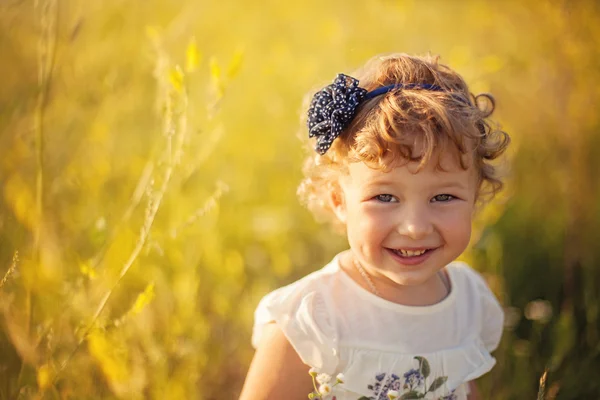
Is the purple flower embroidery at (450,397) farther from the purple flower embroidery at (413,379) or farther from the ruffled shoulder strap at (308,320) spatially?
the ruffled shoulder strap at (308,320)

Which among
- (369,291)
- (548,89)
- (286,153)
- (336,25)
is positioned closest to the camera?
(369,291)

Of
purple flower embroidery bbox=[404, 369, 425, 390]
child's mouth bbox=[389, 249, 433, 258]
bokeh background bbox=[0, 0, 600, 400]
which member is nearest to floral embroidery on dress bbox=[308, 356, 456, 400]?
purple flower embroidery bbox=[404, 369, 425, 390]

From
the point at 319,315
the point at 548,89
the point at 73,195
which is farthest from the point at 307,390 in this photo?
the point at 548,89

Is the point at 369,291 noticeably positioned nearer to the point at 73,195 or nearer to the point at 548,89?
the point at 73,195

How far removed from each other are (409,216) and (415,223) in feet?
0.08

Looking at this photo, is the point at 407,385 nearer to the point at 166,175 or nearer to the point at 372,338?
the point at 372,338

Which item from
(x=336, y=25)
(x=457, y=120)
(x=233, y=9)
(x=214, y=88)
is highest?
(x=233, y=9)

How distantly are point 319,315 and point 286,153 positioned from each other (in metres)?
1.83

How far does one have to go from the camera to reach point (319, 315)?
1.65m

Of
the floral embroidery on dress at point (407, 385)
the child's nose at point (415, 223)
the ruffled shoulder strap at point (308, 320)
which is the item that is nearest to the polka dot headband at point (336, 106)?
the child's nose at point (415, 223)

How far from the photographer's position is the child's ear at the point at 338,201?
1751mm

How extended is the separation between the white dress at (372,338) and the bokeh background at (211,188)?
1.18ft

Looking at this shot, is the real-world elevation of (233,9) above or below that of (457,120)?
above

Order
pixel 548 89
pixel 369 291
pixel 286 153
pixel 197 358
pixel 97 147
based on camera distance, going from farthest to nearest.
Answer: pixel 286 153, pixel 548 89, pixel 97 147, pixel 197 358, pixel 369 291
